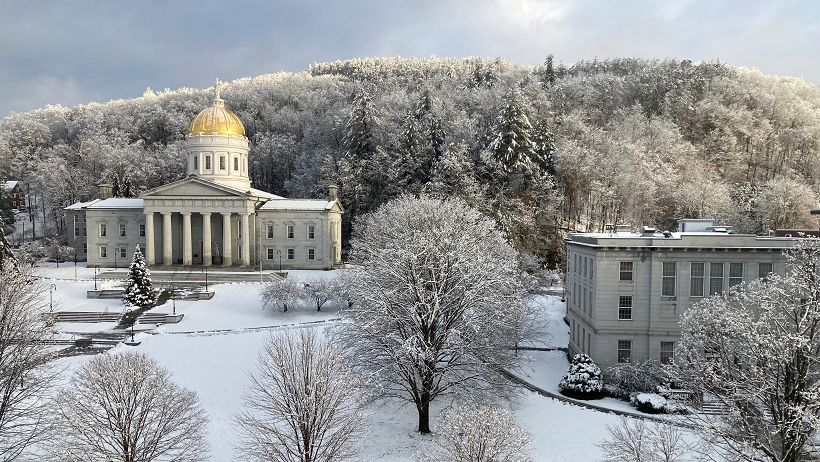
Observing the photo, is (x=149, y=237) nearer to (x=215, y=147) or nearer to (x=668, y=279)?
(x=215, y=147)

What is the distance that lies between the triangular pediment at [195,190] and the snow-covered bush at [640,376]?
4076 cm

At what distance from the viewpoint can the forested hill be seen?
57625 millimetres

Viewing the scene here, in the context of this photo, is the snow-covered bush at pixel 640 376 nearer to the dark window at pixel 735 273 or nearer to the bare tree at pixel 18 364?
the dark window at pixel 735 273

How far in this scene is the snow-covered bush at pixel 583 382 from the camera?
26828mm

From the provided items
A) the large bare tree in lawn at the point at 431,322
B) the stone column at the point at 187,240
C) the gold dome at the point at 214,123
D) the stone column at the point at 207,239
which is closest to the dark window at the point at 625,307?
the large bare tree in lawn at the point at 431,322

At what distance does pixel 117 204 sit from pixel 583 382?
53.4 metres

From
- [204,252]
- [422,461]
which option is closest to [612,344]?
[422,461]

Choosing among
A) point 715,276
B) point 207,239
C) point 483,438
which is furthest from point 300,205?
point 483,438

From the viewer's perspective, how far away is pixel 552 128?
67.0m

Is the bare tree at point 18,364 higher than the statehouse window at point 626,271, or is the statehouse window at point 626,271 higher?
the statehouse window at point 626,271

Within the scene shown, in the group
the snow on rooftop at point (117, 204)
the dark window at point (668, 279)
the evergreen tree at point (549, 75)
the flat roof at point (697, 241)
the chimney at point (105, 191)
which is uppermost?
the evergreen tree at point (549, 75)

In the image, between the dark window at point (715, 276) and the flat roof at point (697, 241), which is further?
the dark window at point (715, 276)

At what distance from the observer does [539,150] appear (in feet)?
203

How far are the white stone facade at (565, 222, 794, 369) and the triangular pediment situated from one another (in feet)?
127
